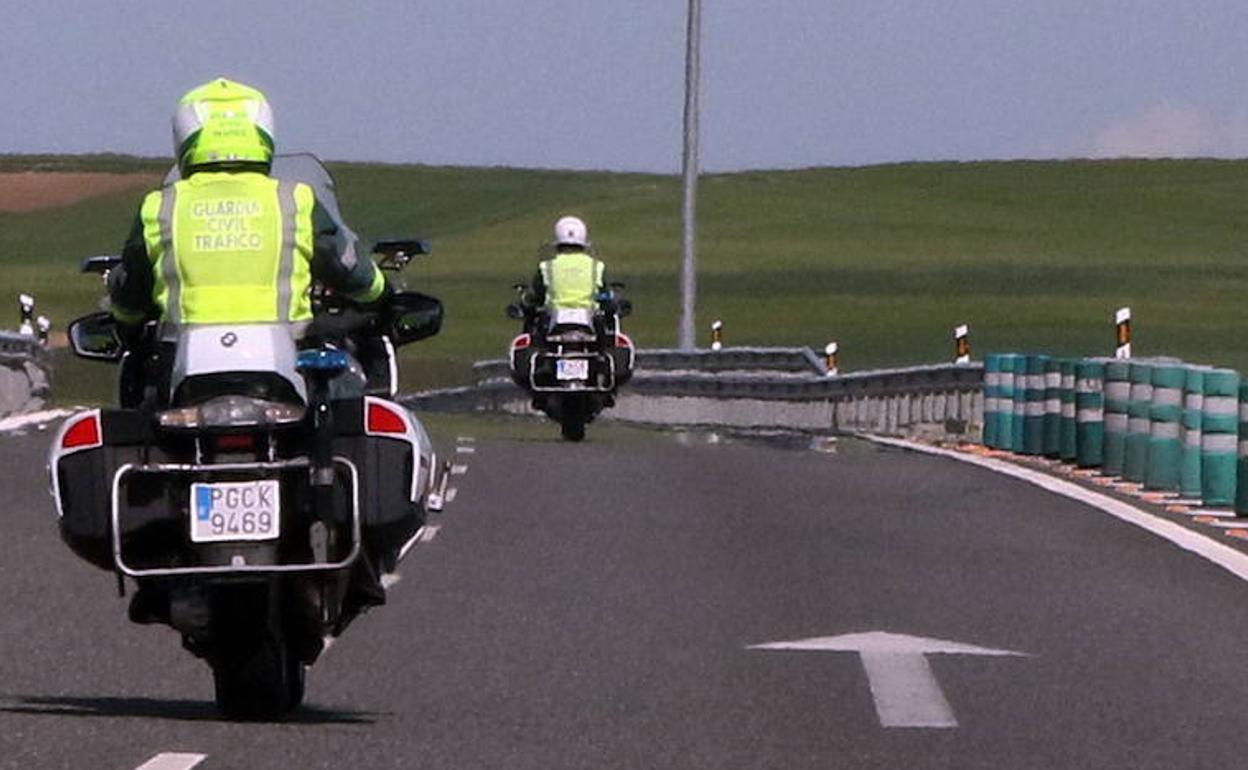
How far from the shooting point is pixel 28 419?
3441cm

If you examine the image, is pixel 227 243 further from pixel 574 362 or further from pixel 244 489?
pixel 574 362

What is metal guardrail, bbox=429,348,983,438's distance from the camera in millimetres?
36469

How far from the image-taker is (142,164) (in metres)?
120

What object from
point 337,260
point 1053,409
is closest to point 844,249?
point 1053,409

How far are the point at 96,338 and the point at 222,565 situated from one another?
1362 millimetres

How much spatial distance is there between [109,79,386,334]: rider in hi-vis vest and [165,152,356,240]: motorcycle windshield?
23 cm

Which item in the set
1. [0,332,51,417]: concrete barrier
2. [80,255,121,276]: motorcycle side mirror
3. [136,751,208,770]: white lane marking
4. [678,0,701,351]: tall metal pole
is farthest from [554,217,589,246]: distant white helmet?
[136,751,208,770]: white lane marking

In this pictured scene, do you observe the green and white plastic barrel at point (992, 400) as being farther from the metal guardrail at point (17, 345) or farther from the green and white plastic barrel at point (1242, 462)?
the metal guardrail at point (17, 345)

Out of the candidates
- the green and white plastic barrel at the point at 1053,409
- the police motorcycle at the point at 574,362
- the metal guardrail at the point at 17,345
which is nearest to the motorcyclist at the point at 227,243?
the green and white plastic barrel at the point at 1053,409

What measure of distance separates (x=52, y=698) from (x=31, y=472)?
12.6 meters

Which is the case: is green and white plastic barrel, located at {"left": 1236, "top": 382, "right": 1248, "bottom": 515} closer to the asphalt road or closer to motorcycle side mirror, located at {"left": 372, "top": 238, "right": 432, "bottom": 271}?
the asphalt road

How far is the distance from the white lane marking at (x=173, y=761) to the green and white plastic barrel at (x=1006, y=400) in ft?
70.9

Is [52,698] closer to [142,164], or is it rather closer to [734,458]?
[734,458]

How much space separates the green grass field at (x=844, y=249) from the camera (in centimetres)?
7125
